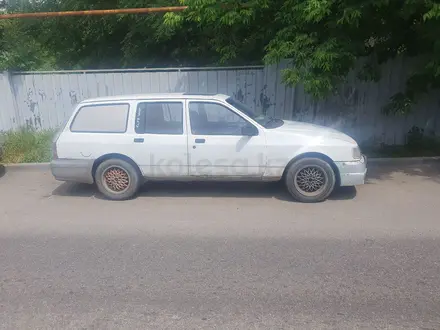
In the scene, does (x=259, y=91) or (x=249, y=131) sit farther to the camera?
(x=259, y=91)

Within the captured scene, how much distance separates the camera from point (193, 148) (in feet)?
19.5

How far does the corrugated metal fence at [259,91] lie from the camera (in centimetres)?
897

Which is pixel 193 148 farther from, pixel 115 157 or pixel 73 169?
pixel 73 169

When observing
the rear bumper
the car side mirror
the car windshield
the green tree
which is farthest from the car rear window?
the green tree

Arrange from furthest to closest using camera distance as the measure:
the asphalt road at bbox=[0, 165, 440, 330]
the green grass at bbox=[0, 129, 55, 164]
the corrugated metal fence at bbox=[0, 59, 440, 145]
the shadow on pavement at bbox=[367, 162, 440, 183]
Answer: the corrugated metal fence at bbox=[0, 59, 440, 145] → the green grass at bbox=[0, 129, 55, 164] → the shadow on pavement at bbox=[367, 162, 440, 183] → the asphalt road at bbox=[0, 165, 440, 330]

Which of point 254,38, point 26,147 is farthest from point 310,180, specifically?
point 26,147

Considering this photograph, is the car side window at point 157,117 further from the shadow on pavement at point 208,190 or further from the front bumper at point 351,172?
the front bumper at point 351,172

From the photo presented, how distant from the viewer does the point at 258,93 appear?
9172 millimetres

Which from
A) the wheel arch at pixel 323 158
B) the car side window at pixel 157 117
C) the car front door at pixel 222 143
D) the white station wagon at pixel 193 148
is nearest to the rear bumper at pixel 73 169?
the white station wagon at pixel 193 148

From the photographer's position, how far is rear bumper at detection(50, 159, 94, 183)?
6.20 m

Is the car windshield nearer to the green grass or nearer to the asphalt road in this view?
the asphalt road

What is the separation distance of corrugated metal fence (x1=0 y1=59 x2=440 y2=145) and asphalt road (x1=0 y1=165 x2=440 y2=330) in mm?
2952

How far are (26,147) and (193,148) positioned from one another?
15.9ft

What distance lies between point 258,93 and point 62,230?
561cm
